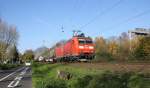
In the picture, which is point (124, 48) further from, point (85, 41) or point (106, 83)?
point (106, 83)

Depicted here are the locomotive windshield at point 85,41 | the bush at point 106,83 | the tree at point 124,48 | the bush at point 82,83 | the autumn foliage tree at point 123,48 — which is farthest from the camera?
the tree at point 124,48

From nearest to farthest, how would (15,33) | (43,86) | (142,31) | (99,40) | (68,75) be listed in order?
(43,86)
(68,75)
(15,33)
(142,31)
(99,40)

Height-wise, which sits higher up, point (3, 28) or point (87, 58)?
point (3, 28)

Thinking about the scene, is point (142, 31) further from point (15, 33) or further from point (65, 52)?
point (65, 52)

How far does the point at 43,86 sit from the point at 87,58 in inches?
1276

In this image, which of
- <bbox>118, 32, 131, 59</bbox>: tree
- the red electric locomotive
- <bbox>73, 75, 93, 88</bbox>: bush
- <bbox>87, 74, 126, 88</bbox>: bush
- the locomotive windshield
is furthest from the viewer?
<bbox>118, 32, 131, 59</bbox>: tree

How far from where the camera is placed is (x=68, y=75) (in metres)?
18.8

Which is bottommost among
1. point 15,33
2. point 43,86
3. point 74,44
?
point 43,86

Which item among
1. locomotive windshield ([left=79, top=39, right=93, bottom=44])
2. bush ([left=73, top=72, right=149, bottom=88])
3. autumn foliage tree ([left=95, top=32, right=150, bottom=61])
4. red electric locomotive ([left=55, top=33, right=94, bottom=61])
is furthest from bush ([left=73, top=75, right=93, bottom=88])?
locomotive windshield ([left=79, top=39, right=93, bottom=44])

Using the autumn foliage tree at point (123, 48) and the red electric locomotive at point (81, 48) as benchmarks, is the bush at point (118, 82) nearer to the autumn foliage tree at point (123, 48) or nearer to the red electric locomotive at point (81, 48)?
the autumn foliage tree at point (123, 48)

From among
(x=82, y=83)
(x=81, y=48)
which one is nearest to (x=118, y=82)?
(x=82, y=83)

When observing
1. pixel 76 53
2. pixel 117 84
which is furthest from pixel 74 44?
pixel 117 84

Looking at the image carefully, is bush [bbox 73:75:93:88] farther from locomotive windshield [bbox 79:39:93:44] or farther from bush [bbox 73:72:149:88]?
locomotive windshield [bbox 79:39:93:44]

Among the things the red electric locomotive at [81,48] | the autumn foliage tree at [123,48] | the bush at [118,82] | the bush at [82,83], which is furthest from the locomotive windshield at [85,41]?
the bush at [118,82]
